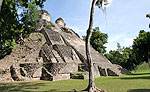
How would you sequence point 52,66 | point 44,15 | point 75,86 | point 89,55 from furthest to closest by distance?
point 44,15
point 52,66
point 75,86
point 89,55

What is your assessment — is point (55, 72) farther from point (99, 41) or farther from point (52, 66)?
point (99, 41)

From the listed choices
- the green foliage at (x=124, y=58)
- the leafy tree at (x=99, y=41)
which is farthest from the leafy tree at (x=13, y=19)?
the green foliage at (x=124, y=58)

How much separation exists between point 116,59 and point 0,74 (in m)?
30.3

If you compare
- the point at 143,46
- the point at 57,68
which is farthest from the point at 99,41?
the point at 57,68

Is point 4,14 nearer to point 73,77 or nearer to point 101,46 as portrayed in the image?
point 73,77

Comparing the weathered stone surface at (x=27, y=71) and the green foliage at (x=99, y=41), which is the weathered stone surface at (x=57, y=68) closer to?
the weathered stone surface at (x=27, y=71)

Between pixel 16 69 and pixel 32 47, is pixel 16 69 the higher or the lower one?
the lower one

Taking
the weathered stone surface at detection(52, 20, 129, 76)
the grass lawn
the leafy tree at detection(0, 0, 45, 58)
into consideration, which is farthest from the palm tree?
the weathered stone surface at detection(52, 20, 129, 76)

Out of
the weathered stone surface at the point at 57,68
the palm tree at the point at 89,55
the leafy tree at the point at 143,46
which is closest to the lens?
the palm tree at the point at 89,55

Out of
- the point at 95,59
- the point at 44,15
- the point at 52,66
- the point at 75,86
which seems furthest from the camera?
the point at 44,15

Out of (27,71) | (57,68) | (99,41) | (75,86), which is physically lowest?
(75,86)

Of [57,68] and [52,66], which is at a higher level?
[52,66]

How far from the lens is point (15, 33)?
1027cm

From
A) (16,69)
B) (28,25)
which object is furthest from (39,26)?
(28,25)
